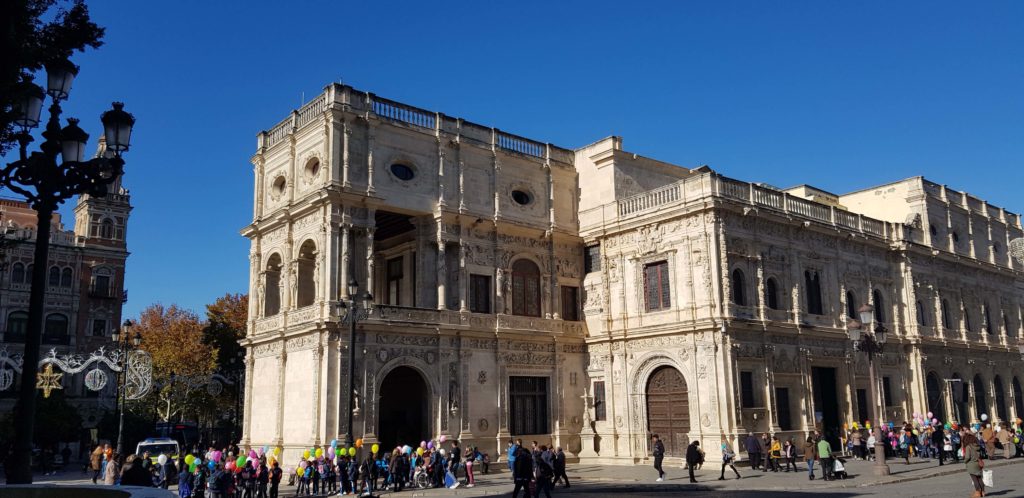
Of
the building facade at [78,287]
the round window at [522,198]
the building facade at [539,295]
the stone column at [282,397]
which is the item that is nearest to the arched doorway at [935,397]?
the building facade at [539,295]

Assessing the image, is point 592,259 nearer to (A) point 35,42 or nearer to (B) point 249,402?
(B) point 249,402

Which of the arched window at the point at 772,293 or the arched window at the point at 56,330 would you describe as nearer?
the arched window at the point at 772,293

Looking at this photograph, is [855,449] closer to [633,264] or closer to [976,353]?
[633,264]

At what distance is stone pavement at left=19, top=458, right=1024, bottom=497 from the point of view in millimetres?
21172

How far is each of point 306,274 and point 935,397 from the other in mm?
29215

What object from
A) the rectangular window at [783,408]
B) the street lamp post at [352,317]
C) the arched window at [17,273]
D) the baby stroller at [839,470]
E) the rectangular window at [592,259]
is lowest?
the baby stroller at [839,470]

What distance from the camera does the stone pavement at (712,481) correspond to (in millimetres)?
21172

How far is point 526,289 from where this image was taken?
32219 mm

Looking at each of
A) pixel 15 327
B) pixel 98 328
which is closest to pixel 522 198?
pixel 98 328

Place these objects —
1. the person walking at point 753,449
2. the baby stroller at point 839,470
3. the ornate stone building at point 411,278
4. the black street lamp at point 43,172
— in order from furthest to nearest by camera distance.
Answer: the ornate stone building at point 411,278
the person walking at point 753,449
the baby stroller at point 839,470
the black street lamp at point 43,172

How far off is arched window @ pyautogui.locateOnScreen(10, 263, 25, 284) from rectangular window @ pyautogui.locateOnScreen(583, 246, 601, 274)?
40572 millimetres

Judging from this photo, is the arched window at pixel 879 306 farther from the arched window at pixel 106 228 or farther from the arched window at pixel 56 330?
the arched window at pixel 106 228

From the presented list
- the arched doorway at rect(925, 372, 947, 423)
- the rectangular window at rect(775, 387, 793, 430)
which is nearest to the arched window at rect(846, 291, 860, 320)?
the rectangular window at rect(775, 387, 793, 430)

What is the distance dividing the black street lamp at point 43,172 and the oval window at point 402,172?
18.9m
